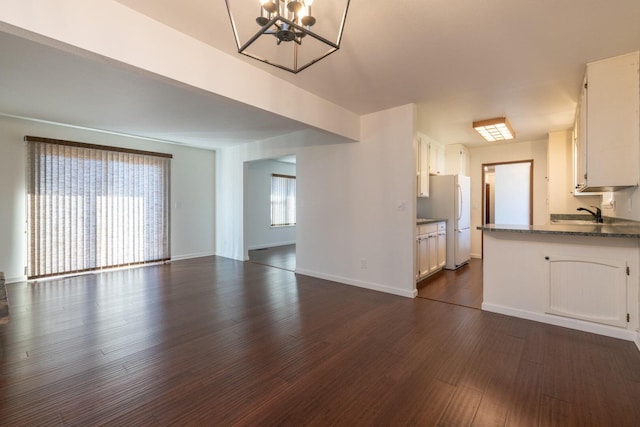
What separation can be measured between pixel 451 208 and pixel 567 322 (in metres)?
2.77

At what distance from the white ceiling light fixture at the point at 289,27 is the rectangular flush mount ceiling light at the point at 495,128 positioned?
10.4 feet

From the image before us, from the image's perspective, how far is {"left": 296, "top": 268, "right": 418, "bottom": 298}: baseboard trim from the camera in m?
3.76

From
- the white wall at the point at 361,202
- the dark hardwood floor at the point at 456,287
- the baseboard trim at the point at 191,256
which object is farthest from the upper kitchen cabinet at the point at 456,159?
the baseboard trim at the point at 191,256

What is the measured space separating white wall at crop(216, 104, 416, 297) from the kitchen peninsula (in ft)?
3.23

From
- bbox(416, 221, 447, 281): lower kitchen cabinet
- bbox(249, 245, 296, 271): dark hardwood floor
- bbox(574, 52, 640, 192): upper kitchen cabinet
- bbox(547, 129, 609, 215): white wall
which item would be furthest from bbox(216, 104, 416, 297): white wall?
bbox(547, 129, 609, 215): white wall

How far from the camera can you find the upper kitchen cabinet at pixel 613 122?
2.47 m

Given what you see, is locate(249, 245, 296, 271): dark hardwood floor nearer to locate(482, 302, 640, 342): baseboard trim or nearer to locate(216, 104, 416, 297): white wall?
locate(216, 104, 416, 297): white wall


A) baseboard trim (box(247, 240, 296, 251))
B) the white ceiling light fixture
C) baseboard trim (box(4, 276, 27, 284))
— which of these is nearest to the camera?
the white ceiling light fixture

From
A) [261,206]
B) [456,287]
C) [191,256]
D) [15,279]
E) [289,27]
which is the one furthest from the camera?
[261,206]

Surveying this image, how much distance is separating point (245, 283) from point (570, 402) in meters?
3.74

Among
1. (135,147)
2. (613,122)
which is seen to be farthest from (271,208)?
(613,122)

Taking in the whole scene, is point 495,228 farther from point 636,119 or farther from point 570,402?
point 570,402

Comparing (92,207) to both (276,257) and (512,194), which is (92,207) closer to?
(276,257)

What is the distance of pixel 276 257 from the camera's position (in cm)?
657
